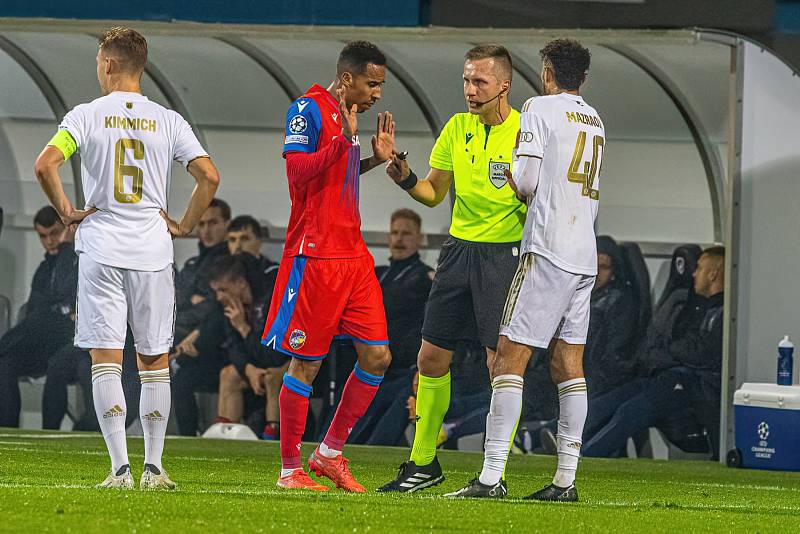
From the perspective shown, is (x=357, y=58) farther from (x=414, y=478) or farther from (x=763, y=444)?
(x=763, y=444)

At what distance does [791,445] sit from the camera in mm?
9070

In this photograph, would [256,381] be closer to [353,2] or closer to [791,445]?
[353,2]

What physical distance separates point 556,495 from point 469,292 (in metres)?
1.03

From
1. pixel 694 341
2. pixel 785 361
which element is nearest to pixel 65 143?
pixel 785 361

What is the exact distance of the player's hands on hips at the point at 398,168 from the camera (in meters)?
6.36

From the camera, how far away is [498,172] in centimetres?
666

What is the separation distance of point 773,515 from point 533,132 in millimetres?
1837

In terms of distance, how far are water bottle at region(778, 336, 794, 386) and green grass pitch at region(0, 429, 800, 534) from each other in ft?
2.02

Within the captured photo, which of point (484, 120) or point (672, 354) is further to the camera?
point (672, 354)

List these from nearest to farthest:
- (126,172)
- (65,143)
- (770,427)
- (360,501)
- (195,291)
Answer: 1. (360,501)
2. (65,143)
3. (126,172)
4. (770,427)
5. (195,291)

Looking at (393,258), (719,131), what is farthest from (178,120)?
(719,131)

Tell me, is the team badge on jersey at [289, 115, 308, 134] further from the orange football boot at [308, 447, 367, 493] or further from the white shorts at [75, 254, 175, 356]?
the orange football boot at [308, 447, 367, 493]

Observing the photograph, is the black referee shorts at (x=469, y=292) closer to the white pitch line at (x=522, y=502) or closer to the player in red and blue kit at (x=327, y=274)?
the player in red and blue kit at (x=327, y=274)

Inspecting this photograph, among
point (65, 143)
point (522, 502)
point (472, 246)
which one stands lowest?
point (522, 502)
